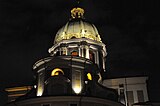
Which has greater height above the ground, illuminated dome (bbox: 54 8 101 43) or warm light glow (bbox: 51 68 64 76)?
illuminated dome (bbox: 54 8 101 43)

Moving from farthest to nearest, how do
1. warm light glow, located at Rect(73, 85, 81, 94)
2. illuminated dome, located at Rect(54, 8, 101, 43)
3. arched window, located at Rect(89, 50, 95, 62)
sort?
1. illuminated dome, located at Rect(54, 8, 101, 43)
2. arched window, located at Rect(89, 50, 95, 62)
3. warm light glow, located at Rect(73, 85, 81, 94)

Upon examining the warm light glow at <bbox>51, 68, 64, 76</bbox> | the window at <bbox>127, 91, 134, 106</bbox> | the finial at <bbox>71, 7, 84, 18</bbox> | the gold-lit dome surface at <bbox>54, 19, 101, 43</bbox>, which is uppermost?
the finial at <bbox>71, 7, 84, 18</bbox>

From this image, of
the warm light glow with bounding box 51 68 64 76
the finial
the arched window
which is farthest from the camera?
the finial

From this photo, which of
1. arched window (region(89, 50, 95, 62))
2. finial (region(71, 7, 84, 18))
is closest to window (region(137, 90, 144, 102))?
arched window (region(89, 50, 95, 62))

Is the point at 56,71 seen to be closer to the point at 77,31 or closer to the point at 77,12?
the point at 77,31

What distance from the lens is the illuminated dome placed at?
45.5 metres

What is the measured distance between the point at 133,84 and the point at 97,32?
12.3 m

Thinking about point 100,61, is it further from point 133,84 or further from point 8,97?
point 8,97

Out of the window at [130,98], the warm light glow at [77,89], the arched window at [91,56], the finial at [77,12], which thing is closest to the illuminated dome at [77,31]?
the arched window at [91,56]

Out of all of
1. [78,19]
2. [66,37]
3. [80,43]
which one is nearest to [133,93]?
[80,43]

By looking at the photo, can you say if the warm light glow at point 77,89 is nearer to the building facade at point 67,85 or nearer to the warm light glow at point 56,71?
the building facade at point 67,85

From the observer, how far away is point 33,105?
30891 mm

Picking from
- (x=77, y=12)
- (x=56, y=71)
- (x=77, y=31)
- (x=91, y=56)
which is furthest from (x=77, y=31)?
(x=56, y=71)

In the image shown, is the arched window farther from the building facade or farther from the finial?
the finial
